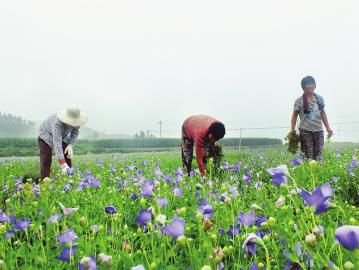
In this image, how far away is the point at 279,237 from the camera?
223 centimetres

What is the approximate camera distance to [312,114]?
6.26m

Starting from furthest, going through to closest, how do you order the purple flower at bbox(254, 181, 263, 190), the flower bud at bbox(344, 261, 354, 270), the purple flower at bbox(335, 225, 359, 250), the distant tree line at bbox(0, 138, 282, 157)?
the distant tree line at bbox(0, 138, 282, 157)
the purple flower at bbox(254, 181, 263, 190)
the flower bud at bbox(344, 261, 354, 270)
the purple flower at bbox(335, 225, 359, 250)

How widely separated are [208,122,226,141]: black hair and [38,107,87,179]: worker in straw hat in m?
1.65

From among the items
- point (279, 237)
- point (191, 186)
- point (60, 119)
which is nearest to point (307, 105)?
point (191, 186)

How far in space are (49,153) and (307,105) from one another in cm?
372

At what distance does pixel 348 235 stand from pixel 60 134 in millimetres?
4776

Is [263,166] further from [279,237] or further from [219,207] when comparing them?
[279,237]

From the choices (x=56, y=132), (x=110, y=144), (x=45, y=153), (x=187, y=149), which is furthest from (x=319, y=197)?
(x=110, y=144)

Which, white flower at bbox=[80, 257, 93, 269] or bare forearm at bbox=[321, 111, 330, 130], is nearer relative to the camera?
white flower at bbox=[80, 257, 93, 269]

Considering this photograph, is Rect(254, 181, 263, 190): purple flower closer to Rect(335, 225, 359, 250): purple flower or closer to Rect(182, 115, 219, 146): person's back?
Rect(182, 115, 219, 146): person's back

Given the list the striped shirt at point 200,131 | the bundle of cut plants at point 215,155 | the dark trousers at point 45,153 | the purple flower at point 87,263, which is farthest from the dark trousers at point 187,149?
the purple flower at point 87,263

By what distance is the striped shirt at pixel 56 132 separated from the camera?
5368 mm

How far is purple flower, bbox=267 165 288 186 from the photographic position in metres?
1.63

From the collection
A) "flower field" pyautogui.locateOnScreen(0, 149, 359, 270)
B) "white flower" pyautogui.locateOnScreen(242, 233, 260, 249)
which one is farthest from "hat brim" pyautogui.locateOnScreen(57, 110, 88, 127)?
"white flower" pyautogui.locateOnScreen(242, 233, 260, 249)
